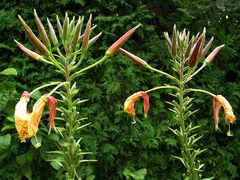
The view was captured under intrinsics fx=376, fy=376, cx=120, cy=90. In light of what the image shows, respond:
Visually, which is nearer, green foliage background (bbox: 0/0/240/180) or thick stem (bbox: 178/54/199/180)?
thick stem (bbox: 178/54/199/180)

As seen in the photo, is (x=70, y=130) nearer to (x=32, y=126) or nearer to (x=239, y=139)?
(x=32, y=126)

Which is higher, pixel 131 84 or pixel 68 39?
pixel 68 39

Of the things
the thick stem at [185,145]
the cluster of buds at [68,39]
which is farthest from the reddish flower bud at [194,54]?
the cluster of buds at [68,39]

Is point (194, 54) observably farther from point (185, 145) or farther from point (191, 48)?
point (185, 145)

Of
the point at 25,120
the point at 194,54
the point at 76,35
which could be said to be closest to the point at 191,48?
the point at 194,54

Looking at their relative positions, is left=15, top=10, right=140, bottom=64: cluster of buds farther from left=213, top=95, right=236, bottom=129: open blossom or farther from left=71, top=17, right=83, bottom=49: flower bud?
left=213, top=95, right=236, bottom=129: open blossom

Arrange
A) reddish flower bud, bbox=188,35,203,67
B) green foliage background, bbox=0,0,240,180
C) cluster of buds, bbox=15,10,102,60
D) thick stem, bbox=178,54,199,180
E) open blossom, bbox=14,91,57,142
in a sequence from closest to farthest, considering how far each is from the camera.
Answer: open blossom, bbox=14,91,57,142, cluster of buds, bbox=15,10,102,60, reddish flower bud, bbox=188,35,203,67, thick stem, bbox=178,54,199,180, green foliage background, bbox=0,0,240,180

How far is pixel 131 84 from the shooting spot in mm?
2994

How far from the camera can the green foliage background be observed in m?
2.79

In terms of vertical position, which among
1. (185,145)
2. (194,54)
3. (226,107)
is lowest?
(185,145)

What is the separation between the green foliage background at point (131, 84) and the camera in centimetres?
279

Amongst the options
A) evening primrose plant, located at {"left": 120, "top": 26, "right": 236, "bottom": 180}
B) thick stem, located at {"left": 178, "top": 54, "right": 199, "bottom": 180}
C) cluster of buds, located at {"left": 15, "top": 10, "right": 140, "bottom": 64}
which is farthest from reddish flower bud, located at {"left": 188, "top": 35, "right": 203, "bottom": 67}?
cluster of buds, located at {"left": 15, "top": 10, "right": 140, "bottom": 64}

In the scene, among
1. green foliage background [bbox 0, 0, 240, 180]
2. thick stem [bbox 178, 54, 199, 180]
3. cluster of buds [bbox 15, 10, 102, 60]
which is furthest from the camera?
green foliage background [bbox 0, 0, 240, 180]

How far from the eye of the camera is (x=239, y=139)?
3.24 m
